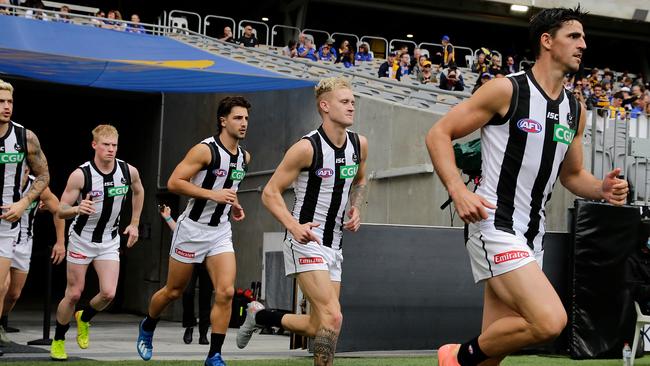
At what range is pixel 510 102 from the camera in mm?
5973

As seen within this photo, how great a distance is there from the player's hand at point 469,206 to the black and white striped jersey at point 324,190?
2.48m

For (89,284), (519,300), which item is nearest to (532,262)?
(519,300)

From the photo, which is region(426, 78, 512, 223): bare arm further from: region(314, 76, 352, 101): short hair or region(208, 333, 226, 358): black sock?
region(208, 333, 226, 358): black sock

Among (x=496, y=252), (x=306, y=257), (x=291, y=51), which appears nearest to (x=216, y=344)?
(x=306, y=257)

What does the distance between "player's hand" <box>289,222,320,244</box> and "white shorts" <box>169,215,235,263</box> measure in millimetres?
1954

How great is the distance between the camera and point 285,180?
7.94 metres

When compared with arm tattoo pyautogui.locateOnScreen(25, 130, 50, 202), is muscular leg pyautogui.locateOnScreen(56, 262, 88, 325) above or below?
below

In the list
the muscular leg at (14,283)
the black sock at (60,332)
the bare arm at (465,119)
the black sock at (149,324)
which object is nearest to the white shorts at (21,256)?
the muscular leg at (14,283)

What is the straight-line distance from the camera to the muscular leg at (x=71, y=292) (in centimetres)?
1034

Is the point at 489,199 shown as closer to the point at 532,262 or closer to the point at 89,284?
the point at 532,262

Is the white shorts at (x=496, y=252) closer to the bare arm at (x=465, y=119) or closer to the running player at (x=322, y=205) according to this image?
the bare arm at (x=465, y=119)

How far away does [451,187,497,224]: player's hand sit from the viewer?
557 cm

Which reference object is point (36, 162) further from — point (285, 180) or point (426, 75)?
point (426, 75)

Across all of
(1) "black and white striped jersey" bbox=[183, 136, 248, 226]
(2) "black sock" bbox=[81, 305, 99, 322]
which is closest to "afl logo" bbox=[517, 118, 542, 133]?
(1) "black and white striped jersey" bbox=[183, 136, 248, 226]
